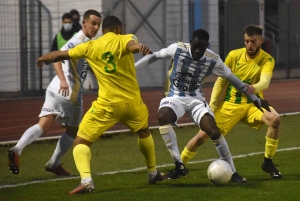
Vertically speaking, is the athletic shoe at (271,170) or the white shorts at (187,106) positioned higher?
the white shorts at (187,106)

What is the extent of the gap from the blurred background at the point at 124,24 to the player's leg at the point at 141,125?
42.7 feet

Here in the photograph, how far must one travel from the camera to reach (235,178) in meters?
8.73

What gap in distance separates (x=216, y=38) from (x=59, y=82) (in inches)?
548

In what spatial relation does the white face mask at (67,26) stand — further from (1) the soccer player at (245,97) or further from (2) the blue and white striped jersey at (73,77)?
(1) the soccer player at (245,97)

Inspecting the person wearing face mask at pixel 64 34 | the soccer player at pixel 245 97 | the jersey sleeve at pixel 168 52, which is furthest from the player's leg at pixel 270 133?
the person wearing face mask at pixel 64 34

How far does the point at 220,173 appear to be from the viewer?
8422 millimetres

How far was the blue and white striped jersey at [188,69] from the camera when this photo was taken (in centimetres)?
885

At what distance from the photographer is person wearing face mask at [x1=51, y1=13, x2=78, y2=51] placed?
15.9m

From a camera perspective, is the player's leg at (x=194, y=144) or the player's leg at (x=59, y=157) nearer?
the player's leg at (x=194, y=144)

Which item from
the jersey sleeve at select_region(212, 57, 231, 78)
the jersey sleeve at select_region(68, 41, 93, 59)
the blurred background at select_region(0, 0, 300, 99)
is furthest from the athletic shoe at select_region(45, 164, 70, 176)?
the blurred background at select_region(0, 0, 300, 99)

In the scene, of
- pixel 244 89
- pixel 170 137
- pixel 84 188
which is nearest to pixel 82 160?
pixel 84 188

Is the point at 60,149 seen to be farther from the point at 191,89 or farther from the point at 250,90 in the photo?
the point at 250,90

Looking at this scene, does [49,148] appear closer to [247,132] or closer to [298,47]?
[247,132]

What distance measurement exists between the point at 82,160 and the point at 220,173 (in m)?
1.55
